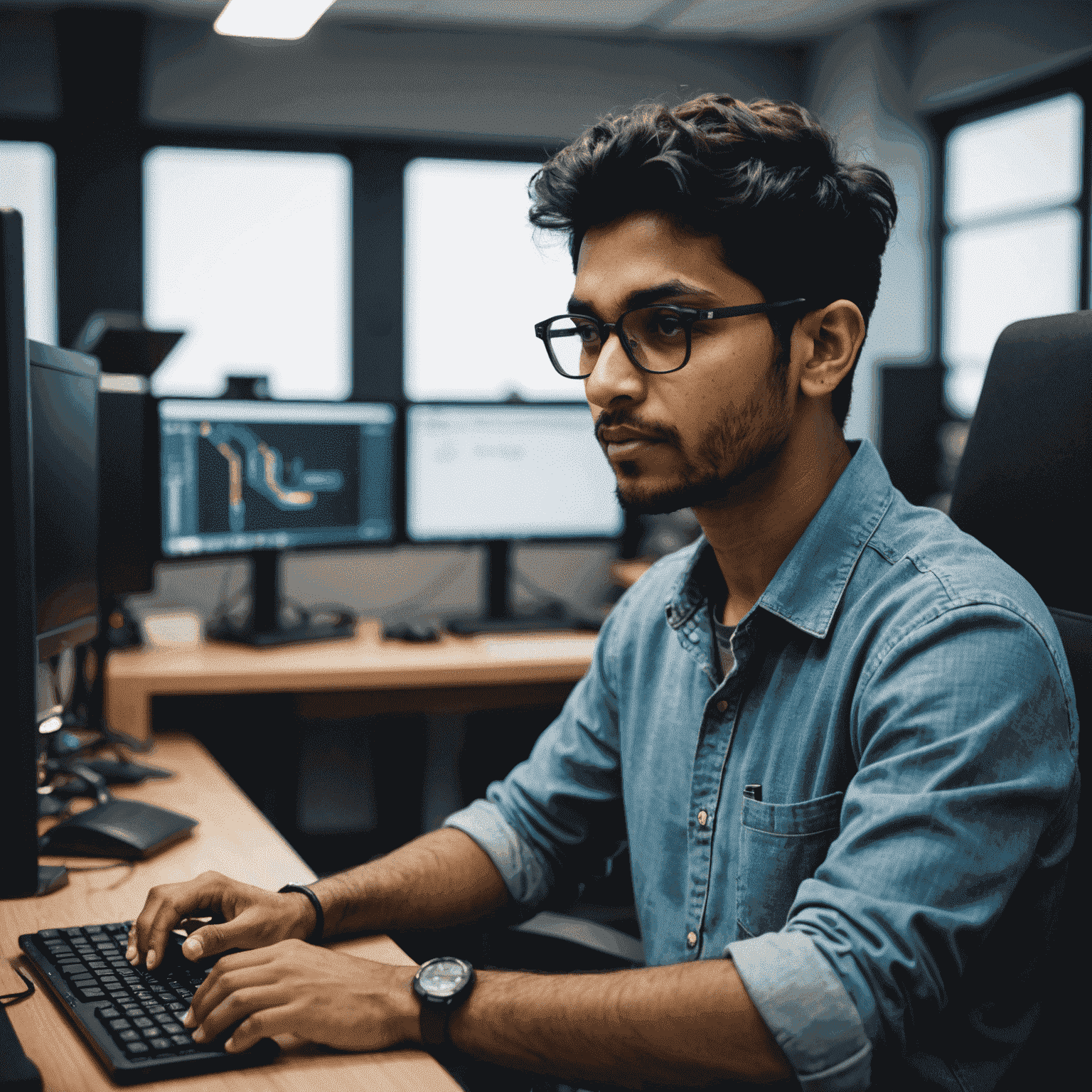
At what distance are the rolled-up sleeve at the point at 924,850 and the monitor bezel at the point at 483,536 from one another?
1875 millimetres

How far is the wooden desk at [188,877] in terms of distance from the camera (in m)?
0.80

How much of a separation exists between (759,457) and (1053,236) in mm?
2882

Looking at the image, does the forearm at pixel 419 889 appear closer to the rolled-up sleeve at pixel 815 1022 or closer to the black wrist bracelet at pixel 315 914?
the black wrist bracelet at pixel 315 914

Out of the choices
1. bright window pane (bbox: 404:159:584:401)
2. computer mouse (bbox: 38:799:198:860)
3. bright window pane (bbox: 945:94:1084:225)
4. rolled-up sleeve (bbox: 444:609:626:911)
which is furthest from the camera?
bright window pane (bbox: 404:159:584:401)

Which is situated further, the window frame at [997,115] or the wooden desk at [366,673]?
the window frame at [997,115]

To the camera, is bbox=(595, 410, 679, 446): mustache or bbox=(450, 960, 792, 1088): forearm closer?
bbox=(450, 960, 792, 1088): forearm

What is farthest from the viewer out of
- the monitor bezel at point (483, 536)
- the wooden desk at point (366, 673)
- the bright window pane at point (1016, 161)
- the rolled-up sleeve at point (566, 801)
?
the bright window pane at point (1016, 161)

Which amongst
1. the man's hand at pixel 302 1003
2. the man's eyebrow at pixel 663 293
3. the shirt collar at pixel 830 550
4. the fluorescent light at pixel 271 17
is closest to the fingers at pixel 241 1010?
the man's hand at pixel 302 1003

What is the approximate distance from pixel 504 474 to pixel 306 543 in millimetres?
512

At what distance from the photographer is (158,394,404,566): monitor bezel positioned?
230 cm

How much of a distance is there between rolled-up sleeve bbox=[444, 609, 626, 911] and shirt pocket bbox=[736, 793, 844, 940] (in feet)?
0.92

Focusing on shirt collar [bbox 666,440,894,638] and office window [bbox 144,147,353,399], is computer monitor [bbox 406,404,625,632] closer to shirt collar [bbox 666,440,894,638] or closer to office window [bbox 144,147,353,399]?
office window [bbox 144,147,353,399]

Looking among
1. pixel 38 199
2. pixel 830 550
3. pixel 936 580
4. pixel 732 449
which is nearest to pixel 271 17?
pixel 38 199

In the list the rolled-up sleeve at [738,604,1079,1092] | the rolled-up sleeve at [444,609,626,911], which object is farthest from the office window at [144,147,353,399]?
the rolled-up sleeve at [738,604,1079,1092]
